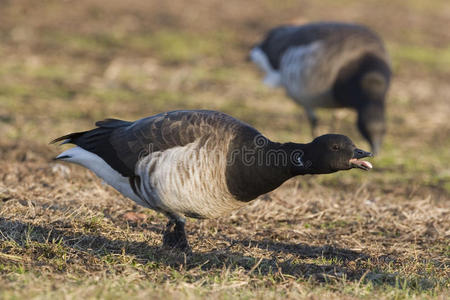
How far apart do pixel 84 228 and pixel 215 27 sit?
587 inches

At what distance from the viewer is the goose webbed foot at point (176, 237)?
5523 mm

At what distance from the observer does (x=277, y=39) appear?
12.0m

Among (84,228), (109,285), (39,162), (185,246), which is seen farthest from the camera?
(39,162)

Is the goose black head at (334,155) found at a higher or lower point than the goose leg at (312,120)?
lower

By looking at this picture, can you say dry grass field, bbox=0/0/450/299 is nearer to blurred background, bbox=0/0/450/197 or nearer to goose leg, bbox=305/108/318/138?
blurred background, bbox=0/0/450/197

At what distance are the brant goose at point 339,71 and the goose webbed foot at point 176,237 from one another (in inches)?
209

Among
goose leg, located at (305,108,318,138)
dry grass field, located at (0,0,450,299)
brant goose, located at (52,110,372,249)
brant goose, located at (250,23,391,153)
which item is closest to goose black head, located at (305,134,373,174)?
brant goose, located at (52,110,372,249)

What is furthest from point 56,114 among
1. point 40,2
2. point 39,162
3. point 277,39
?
point 40,2

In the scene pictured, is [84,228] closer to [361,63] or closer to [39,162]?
[39,162]

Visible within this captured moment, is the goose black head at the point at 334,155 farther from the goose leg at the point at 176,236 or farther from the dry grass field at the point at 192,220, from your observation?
the goose leg at the point at 176,236

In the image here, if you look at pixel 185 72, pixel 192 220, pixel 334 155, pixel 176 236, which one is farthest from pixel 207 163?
pixel 185 72

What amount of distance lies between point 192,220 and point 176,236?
1171 millimetres

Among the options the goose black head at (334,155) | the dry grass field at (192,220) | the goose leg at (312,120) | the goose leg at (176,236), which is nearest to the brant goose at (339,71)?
the goose leg at (312,120)

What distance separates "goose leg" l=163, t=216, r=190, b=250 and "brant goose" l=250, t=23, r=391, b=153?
530cm
